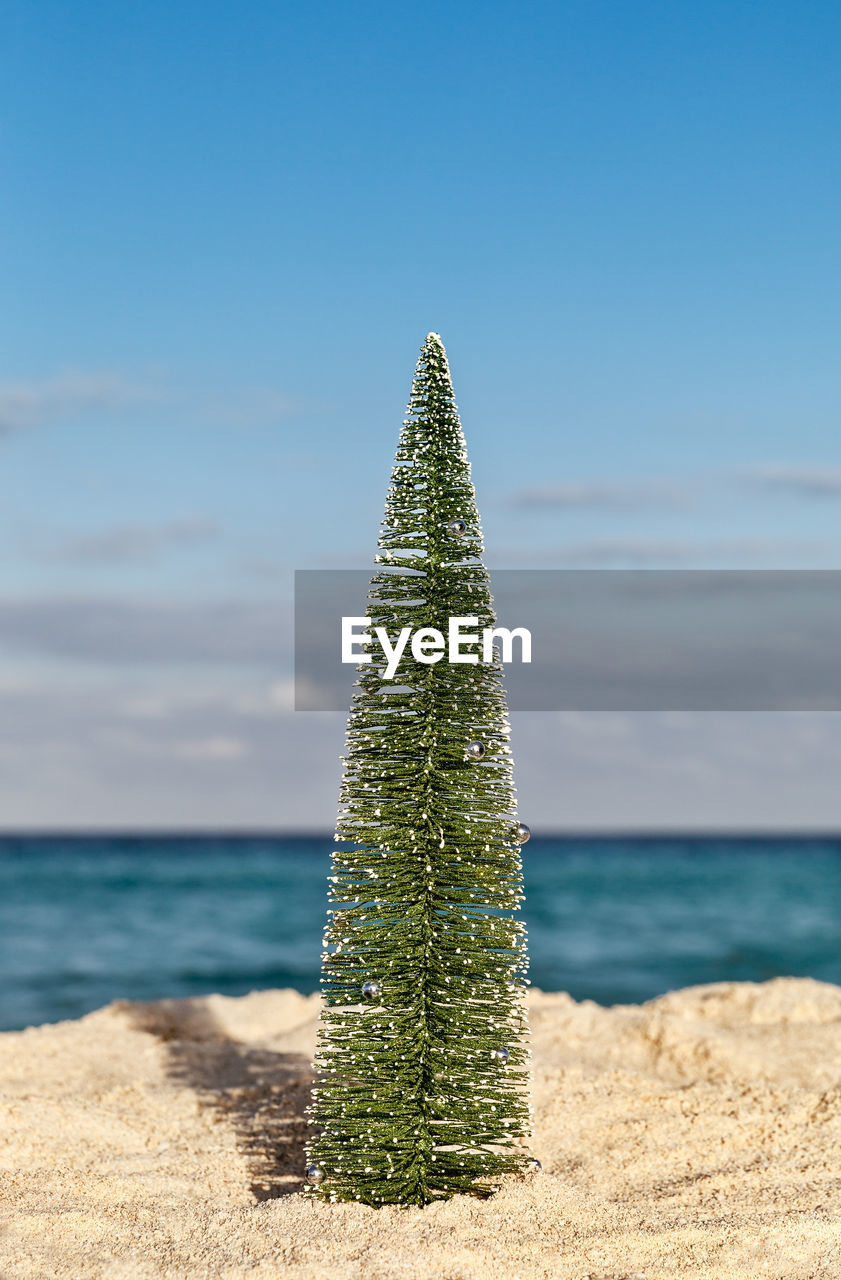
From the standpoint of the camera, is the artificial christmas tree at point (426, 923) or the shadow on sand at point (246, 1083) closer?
the artificial christmas tree at point (426, 923)

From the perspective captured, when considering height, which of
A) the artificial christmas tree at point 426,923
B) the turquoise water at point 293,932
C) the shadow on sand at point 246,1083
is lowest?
the turquoise water at point 293,932

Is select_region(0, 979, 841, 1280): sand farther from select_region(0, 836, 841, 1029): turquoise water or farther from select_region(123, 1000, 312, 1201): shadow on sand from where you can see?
select_region(0, 836, 841, 1029): turquoise water

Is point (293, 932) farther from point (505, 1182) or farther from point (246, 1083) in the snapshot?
point (505, 1182)

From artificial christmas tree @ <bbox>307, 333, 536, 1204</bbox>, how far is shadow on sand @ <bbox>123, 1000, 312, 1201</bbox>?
39.7 inches

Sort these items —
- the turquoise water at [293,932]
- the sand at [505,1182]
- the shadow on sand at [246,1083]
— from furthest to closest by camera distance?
1. the turquoise water at [293,932]
2. the shadow on sand at [246,1083]
3. the sand at [505,1182]

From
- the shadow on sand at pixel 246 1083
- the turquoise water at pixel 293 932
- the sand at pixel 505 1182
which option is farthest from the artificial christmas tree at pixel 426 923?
the turquoise water at pixel 293 932

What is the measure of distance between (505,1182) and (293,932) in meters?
19.4

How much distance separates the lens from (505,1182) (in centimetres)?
588

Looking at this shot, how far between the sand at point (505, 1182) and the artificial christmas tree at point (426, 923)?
12.1 inches

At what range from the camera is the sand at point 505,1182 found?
499 centimetres

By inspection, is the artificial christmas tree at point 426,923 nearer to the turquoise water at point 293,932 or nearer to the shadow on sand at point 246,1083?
the shadow on sand at point 246,1083

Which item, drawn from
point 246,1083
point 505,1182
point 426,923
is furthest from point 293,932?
point 426,923

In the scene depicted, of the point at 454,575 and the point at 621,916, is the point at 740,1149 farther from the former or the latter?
the point at 621,916

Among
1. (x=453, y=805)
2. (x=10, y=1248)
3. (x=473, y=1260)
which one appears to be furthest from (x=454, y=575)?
(x=10, y=1248)
